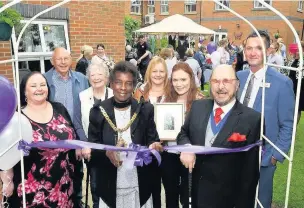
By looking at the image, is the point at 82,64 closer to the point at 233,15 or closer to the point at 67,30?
the point at 67,30

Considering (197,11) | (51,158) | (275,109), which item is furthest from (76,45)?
(197,11)

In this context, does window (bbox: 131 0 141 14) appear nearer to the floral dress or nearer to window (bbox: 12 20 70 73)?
window (bbox: 12 20 70 73)

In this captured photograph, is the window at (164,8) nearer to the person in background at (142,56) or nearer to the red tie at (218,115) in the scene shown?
the person in background at (142,56)

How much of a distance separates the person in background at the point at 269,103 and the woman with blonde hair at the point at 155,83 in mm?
902

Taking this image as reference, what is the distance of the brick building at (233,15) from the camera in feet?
81.7

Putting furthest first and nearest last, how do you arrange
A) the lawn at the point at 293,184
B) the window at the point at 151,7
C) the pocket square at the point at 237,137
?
the window at the point at 151,7
the lawn at the point at 293,184
the pocket square at the point at 237,137

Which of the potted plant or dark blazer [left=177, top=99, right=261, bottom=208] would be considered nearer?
dark blazer [left=177, top=99, right=261, bottom=208]

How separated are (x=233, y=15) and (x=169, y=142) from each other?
25.9m

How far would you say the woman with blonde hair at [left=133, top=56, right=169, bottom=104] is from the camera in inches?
147

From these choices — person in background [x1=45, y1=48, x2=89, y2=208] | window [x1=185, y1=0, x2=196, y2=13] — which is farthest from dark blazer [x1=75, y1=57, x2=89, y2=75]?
window [x1=185, y1=0, x2=196, y2=13]

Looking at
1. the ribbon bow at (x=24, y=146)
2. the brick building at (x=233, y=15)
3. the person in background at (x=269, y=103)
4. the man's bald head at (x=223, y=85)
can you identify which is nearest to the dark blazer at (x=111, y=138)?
the ribbon bow at (x=24, y=146)

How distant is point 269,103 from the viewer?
320 cm

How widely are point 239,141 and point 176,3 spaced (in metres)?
29.1

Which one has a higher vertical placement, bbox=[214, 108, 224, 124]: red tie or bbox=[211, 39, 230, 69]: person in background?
bbox=[211, 39, 230, 69]: person in background
